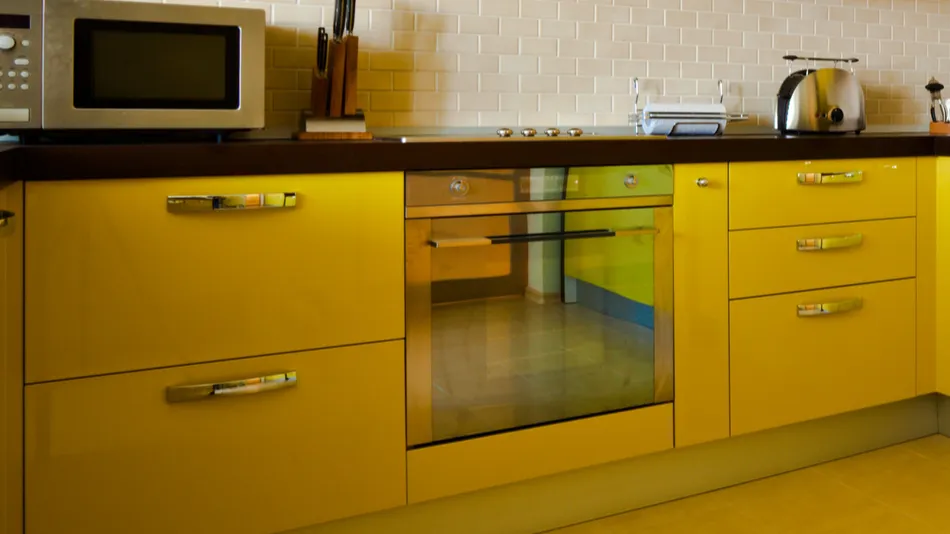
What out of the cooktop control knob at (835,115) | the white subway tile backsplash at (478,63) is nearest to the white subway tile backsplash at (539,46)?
the white subway tile backsplash at (478,63)

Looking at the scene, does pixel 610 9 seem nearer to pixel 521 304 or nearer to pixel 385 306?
pixel 521 304

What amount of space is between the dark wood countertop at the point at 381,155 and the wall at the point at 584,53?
64 centimetres

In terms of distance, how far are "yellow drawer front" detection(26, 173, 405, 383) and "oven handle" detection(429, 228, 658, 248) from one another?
13 centimetres

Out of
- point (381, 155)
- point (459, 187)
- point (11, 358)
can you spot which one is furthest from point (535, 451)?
point (11, 358)

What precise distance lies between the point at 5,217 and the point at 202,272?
1.22 feet

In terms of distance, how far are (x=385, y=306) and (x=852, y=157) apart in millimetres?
1423

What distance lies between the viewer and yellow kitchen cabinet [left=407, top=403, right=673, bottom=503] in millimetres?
2039

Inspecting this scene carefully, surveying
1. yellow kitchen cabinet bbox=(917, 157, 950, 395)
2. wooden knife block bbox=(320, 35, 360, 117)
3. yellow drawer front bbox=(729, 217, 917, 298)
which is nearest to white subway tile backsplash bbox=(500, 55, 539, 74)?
wooden knife block bbox=(320, 35, 360, 117)

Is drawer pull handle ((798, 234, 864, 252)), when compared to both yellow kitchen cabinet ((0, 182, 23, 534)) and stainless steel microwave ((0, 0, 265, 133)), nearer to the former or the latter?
stainless steel microwave ((0, 0, 265, 133))

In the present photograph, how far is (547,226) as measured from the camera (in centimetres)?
214

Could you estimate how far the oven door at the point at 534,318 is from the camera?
79.6 inches

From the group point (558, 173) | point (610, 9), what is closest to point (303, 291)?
point (558, 173)

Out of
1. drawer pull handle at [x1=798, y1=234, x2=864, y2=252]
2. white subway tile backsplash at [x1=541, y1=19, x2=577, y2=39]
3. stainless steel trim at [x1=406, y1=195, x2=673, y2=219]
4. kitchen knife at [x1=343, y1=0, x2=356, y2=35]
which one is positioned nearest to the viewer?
stainless steel trim at [x1=406, y1=195, x2=673, y2=219]

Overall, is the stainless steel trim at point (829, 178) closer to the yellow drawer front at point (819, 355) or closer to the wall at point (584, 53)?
the yellow drawer front at point (819, 355)
